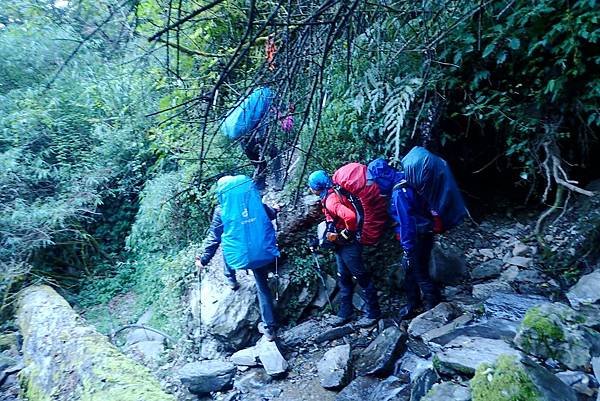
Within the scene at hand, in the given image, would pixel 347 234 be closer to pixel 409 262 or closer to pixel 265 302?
pixel 409 262

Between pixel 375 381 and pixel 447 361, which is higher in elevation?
pixel 447 361

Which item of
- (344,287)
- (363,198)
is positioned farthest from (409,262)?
(344,287)

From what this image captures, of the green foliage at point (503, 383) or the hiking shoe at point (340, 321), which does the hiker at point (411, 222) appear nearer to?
the hiking shoe at point (340, 321)

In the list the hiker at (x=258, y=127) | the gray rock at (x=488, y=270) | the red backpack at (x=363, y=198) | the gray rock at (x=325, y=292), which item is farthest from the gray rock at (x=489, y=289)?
the hiker at (x=258, y=127)

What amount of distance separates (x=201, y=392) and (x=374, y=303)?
2.23 metres

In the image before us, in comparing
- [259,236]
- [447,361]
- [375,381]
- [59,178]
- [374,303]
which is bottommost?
[375,381]

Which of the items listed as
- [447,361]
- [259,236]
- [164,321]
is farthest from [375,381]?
[164,321]

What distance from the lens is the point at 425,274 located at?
4.95 meters

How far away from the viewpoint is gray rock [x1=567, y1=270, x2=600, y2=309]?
363 centimetres

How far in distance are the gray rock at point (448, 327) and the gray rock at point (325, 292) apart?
1.66 metres

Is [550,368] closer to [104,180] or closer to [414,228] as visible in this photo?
[414,228]

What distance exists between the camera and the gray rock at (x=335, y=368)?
4586mm

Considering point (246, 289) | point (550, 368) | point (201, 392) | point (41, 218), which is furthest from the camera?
point (41, 218)

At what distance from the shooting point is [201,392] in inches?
202
